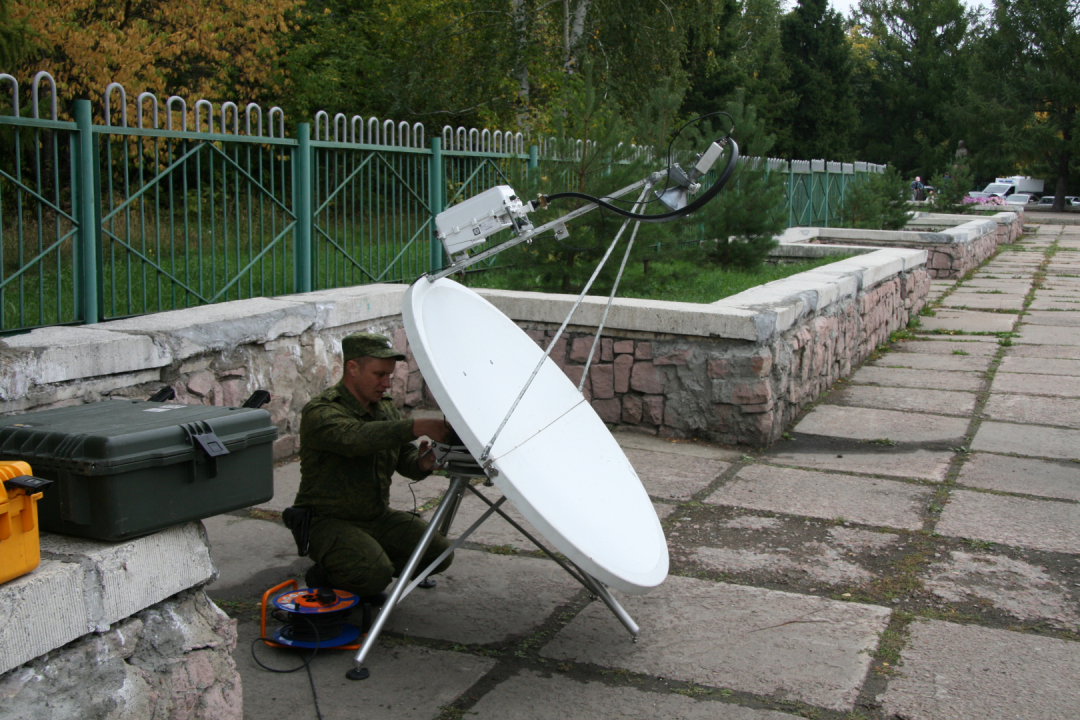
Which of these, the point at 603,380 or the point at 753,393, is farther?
the point at 603,380

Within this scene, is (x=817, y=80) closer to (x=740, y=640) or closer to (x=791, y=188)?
(x=791, y=188)

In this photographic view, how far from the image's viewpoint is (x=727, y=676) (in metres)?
3.00

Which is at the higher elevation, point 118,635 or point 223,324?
point 223,324

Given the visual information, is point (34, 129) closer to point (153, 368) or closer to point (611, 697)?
point (153, 368)

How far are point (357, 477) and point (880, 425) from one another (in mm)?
4054

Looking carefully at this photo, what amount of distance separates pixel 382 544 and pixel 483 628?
47cm

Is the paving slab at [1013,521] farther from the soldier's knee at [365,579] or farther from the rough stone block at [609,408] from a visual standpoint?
the soldier's knee at [365,579]

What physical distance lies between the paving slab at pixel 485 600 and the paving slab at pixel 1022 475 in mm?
2560

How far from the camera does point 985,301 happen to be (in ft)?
40.5

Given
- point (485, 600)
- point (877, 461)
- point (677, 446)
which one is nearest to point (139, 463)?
point (485, 600)

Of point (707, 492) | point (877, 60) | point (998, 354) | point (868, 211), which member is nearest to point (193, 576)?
point (707, 492)

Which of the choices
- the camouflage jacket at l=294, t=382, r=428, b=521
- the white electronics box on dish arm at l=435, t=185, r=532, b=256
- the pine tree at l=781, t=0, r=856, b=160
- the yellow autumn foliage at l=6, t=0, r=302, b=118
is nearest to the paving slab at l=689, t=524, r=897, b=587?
the camouflage jacket at l=294, t=382, r=428, b=521

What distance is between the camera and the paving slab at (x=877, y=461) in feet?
17.3

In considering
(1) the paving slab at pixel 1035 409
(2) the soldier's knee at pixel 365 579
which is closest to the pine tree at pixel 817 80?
(1) the paving slab at pixel 1035 409
